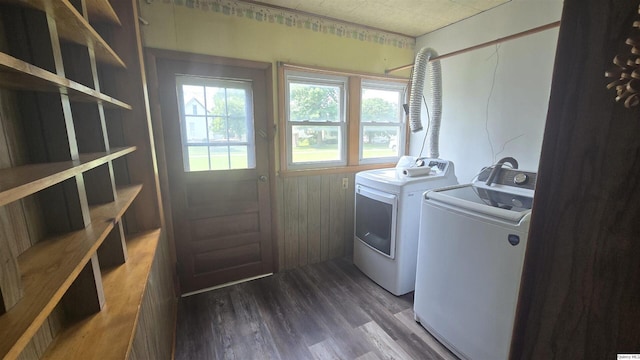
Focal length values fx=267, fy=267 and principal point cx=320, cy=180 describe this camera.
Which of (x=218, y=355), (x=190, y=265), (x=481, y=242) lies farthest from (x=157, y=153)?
(x=481, y=242)

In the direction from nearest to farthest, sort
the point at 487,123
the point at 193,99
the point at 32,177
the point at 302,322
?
the point at 32,177 < the point at 302,322 < the point at 193,99 < the point at 487,123

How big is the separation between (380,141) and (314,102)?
2.99ft

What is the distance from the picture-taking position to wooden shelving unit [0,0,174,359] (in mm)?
537

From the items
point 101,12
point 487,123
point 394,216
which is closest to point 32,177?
point 101,12

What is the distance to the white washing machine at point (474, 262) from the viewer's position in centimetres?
136

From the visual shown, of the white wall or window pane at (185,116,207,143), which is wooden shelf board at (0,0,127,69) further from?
the white wall

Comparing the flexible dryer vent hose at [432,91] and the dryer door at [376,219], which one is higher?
the flexible dryer vent hose at [432,91]

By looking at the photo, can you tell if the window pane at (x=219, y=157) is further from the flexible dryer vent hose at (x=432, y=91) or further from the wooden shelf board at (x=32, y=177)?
the flexible dryer vent hose at (x=432, y=91)

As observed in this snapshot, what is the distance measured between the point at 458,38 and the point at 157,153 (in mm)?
2807

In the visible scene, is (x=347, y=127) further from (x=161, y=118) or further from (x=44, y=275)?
(x=44, y=275)

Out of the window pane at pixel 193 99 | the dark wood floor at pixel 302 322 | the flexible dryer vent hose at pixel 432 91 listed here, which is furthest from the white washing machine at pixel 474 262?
the window pane at pixel 193 99

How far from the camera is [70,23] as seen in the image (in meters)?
0.81

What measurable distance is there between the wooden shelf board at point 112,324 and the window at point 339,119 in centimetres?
157

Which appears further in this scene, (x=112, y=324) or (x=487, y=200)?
(x=487, y=200)
